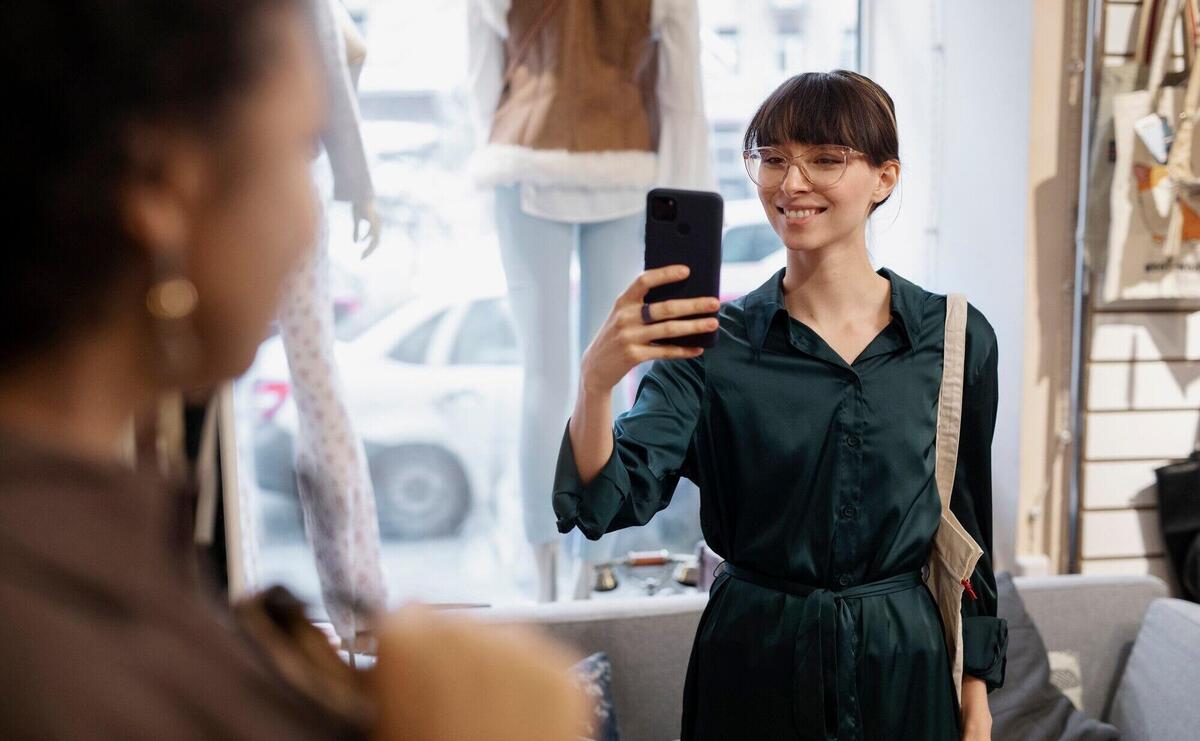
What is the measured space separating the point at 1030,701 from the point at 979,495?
93cm

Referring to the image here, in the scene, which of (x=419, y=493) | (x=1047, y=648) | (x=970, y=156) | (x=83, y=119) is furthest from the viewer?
(x=419, y=493)

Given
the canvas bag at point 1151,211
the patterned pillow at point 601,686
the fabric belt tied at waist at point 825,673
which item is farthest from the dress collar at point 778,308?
the canvas bag at point 1151,211

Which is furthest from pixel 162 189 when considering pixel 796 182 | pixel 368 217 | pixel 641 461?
pixel 368 217

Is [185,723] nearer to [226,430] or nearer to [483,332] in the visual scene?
[226,430]

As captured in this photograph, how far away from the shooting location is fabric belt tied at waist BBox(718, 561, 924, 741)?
1229 millimetres

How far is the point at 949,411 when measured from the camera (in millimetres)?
1294

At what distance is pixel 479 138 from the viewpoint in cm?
267

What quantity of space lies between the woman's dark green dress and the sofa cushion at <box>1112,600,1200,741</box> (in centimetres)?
90

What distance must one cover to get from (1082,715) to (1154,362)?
41.9 inches

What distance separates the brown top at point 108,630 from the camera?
33 cm

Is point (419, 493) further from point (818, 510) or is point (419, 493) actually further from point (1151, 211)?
point (1151, 211)

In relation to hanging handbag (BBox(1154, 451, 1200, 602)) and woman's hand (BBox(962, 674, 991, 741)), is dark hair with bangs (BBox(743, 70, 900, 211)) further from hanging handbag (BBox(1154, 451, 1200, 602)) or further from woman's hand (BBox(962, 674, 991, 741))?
hanging handbag (BBox(1154, 451, 1200, 602))

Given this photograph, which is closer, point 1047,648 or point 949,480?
point 949,480

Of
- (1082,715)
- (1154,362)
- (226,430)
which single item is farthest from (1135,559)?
(226,430)
